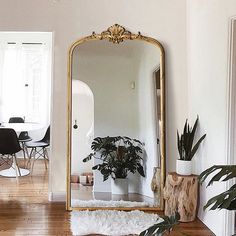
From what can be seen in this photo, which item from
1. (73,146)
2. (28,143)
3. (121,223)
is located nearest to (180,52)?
(73,146)

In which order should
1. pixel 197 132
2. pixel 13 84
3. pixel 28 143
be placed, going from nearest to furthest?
pixel 197 132 < pixel 28 143 < pixel 13 84

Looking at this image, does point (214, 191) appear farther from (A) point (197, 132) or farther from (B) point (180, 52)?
(B) point (180, 52)

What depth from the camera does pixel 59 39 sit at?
3.87 m

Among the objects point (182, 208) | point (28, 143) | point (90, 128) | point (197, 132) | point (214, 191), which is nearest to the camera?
point (214, 191)

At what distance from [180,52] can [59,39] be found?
1437mm

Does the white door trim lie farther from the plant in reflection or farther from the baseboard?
the baseboard

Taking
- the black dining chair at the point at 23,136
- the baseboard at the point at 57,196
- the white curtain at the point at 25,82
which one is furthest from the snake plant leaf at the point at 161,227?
the white curtain at the point at 25,82

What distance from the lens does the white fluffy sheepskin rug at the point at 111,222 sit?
2.91 meters

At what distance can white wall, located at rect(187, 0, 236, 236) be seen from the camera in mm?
2795

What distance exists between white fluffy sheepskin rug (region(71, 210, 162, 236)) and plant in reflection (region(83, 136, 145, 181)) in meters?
0.47

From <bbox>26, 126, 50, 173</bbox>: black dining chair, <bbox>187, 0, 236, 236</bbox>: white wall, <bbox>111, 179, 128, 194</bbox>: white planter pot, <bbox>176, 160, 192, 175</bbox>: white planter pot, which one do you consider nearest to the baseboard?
<bbox>111, 179, 128, 194</bbox>: white planter pot

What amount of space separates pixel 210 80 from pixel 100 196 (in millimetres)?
1767

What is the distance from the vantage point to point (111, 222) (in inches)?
123

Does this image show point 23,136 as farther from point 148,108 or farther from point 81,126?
point 148,108
